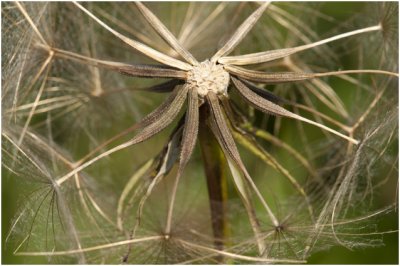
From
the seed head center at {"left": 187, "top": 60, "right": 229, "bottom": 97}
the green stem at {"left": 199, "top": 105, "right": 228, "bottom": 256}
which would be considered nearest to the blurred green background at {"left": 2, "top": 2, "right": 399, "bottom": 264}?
the green stem at {"left": 199, "top": 105, "right": 228, "bottom": 256}

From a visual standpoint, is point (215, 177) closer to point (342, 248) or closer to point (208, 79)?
point (208, 79)

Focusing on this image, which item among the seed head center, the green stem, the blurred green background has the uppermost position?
the blurred green background

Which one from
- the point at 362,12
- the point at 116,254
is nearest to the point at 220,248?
the point at 116,254

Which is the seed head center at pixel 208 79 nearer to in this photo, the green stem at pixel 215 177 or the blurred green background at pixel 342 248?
the green stem at pixel 215 177

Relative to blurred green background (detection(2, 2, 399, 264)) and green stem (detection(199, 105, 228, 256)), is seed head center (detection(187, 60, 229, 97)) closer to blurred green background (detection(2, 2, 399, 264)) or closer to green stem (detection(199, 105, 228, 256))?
green stem (detection(199, 105, 228, 256))

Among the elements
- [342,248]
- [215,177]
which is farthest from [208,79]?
[342,248]

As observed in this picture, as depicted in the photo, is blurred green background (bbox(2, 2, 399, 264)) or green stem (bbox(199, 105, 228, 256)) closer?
green stem (bbox(199, 105, 228, 256))

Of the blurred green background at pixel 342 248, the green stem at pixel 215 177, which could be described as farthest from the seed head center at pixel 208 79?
the blurred green background at pixel 342 248

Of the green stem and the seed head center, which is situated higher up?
the seed head center
